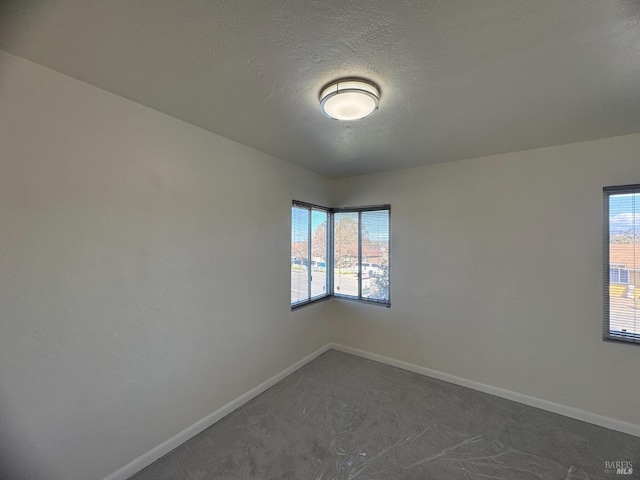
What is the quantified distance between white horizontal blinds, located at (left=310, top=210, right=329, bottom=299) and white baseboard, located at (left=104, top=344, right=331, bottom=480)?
3.61 feet

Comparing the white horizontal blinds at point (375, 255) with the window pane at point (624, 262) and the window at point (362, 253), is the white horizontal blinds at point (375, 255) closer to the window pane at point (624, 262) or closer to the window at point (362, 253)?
the window at point (362, 253)

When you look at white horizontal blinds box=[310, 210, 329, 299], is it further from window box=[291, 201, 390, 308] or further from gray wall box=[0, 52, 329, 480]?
gray wall box=[0, 52, 329, 480]

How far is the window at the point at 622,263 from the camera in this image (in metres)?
2.17

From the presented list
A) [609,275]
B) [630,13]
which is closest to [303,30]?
[630,13]

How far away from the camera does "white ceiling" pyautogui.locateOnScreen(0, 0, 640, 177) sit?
3.46 feet

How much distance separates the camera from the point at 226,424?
2.24 m

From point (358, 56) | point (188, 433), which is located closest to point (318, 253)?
point (188, 433)

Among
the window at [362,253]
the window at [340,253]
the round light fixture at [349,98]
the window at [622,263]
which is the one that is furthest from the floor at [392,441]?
the round light fixture at [349,98]

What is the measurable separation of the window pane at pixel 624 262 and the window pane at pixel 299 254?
2.94m

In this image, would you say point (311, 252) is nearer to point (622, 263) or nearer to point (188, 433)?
point (188, 433)

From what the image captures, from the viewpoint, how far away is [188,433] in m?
2.07

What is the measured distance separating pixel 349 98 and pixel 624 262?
270 cm

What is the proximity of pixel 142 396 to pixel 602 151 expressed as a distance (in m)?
4.18

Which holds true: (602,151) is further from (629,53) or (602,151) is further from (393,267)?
(393,267)
